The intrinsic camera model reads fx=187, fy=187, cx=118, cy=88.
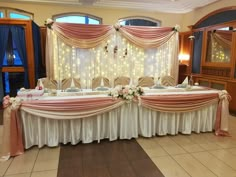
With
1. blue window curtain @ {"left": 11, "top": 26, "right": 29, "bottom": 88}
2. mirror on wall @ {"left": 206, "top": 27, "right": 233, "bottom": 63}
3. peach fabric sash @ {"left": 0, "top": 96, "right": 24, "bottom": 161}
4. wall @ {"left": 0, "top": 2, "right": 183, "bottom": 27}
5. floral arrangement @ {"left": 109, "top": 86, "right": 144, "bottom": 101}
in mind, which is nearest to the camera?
peach fabric sash @ {"left": 0, "top": 96, "right": 24, "bottom": 161}

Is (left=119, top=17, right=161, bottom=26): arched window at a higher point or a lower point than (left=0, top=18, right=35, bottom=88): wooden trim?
higher

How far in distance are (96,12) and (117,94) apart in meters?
4.31

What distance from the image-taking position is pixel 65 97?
304 cm

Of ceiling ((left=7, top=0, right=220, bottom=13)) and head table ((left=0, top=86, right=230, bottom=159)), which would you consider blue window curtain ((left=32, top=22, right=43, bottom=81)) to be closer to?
ceiling ((left=7, top=0, right=220, bottom=13))

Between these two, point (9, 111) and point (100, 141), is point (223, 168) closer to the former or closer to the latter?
point (100, 141)

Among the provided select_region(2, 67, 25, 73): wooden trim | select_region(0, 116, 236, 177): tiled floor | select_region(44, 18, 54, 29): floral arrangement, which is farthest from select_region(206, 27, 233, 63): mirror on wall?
select_region(2, 67, 25, 73): wooden trim

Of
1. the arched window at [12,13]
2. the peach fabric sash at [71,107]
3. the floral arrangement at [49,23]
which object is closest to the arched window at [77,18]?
the arched window at [12,13]

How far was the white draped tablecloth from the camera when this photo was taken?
288cm

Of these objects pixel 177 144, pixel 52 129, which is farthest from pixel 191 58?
pixel 52 129

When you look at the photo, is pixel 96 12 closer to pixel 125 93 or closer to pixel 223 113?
pixel 125 93

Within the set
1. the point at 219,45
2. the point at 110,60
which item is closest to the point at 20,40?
the point at 110,60

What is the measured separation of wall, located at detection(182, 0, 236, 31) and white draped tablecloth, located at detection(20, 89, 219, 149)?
10.7 ft

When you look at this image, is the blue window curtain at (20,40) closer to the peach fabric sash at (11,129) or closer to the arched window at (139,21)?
the peach fabric sash at (11,129)

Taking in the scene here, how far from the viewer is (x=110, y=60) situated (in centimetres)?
554
